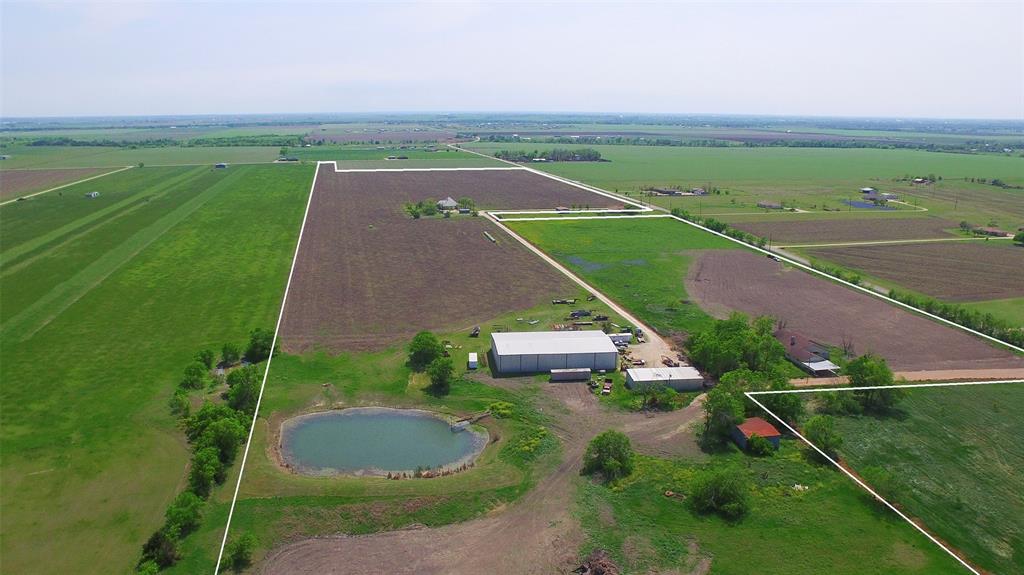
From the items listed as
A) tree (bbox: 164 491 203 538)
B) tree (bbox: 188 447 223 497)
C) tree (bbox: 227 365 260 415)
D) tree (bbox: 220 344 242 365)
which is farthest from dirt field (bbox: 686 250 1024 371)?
tree (bbox: 164 491 203 538)

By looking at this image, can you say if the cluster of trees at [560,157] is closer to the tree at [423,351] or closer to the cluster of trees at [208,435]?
the tree at [423,351]

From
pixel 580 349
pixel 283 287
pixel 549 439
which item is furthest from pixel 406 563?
pixel 283 287

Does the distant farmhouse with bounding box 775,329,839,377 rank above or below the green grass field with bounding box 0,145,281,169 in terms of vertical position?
below

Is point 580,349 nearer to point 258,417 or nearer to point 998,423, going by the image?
point 258,417

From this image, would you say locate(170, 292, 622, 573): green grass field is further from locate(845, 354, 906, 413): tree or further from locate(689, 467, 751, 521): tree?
locate(845, 354, 906, 413): tree

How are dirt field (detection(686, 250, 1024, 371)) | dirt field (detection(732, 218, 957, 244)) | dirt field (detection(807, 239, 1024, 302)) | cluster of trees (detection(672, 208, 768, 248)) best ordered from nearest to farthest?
dirt field (detection(686, 250, 1024, 371)) < dirt field (detection(807, 239, 1024, 302)) < cluster of trees (detection(672, 208, 768, 248)) < dirt field (detection(732, 218, 957, 244))

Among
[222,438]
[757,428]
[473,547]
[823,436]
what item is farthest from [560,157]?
[473,547]
